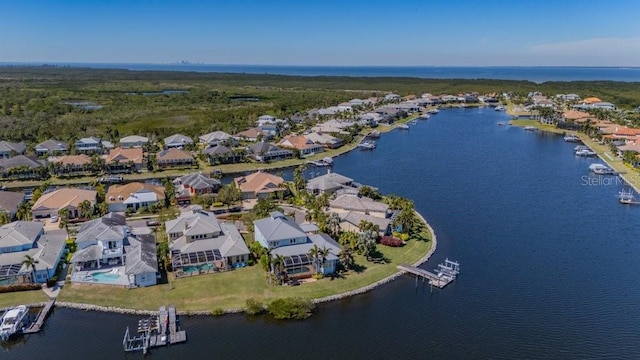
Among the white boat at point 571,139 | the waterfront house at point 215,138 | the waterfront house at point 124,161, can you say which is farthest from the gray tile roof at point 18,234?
the white boat at point 571,139

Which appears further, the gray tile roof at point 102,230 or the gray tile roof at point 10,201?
the gray tile roof at point 10,201

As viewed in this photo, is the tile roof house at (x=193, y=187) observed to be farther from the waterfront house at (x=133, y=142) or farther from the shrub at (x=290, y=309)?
the waterfront house at (x=133, y=142)

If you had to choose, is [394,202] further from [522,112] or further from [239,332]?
[522,112]

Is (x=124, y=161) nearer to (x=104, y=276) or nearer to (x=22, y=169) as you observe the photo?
(x=22, y=169)

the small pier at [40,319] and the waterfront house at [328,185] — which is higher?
the waterfront house at [328,185]

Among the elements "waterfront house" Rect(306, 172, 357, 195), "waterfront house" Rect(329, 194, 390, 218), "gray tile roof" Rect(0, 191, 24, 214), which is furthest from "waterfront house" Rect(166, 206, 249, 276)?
"gray tile roof" Rect(0, 191, 24, 214)

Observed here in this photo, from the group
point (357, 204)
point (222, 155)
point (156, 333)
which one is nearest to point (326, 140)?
point (222, 155)
